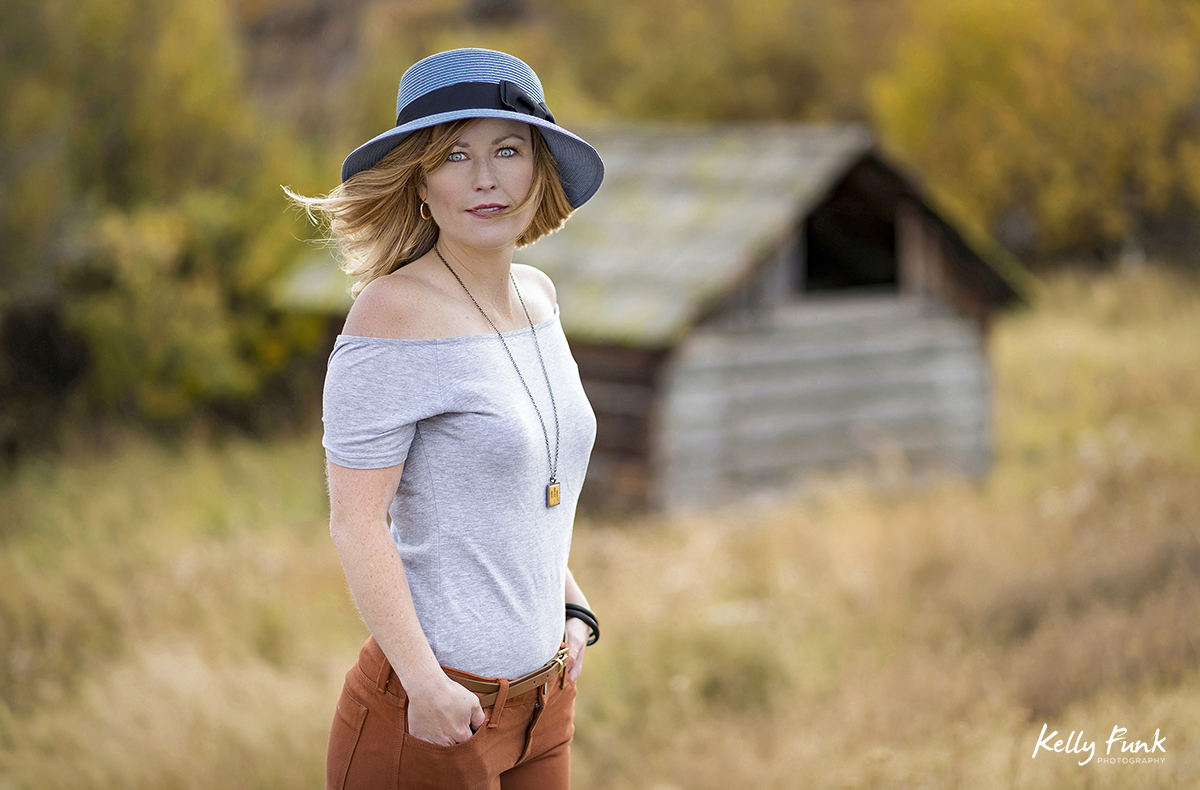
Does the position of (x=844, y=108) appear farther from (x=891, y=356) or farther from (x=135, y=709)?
(x=135, y=709)

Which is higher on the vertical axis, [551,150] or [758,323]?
[551,150]

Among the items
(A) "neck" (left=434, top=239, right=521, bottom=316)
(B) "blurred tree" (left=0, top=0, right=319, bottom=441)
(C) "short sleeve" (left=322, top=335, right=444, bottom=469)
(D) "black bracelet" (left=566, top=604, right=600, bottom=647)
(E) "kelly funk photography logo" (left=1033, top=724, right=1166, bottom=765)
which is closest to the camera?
(C) "short sleeve" (left=322, top=335, right=444, bottom=469)

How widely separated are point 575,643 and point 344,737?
50 cm

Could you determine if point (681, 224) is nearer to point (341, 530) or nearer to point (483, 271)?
point (483, 271)

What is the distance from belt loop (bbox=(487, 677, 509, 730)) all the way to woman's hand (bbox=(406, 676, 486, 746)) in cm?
5

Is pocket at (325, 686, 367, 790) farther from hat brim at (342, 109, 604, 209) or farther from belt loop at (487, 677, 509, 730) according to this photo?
hat brim at (342, 109, 604, 209)

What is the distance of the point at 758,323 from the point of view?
8.96 metres

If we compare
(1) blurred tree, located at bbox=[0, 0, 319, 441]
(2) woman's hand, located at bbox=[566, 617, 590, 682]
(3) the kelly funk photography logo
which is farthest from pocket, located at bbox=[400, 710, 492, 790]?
(1) blurred tree, located at bbox=[0, 0, 319, 441]

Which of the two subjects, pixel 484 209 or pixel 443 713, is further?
pixel 484 209

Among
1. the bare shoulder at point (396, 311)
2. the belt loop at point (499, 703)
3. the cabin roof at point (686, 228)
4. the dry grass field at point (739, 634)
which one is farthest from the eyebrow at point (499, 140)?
the cabin roof at point (686, 228)

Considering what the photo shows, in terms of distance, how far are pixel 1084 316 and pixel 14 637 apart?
16.7m

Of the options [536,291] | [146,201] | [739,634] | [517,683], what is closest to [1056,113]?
[146,201]

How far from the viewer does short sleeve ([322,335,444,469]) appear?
1725 millimetres

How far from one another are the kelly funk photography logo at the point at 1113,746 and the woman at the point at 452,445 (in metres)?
2.19
